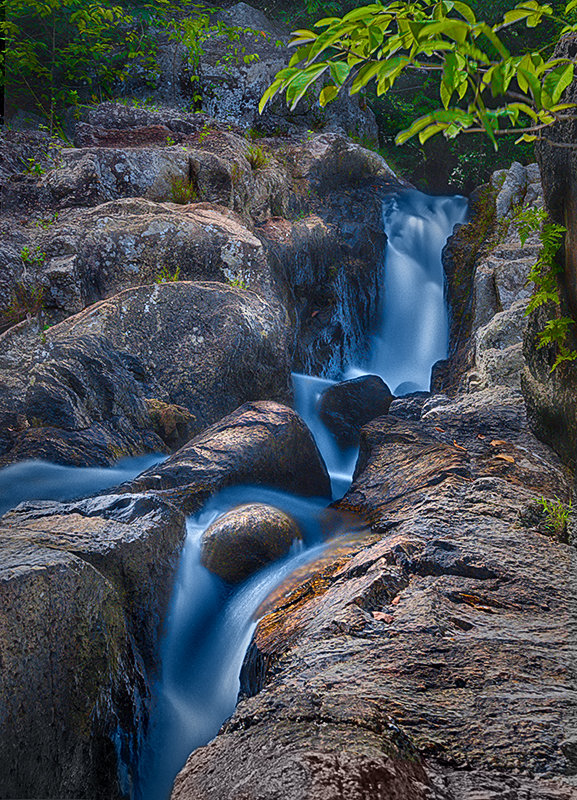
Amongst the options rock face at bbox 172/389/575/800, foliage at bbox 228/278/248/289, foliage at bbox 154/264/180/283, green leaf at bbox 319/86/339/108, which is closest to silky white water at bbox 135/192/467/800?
rock face at bbox 172/389/575/800

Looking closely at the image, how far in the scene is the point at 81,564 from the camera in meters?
2.62

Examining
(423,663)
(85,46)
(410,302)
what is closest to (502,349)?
(423,663)

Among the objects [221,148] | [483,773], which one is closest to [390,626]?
[483,773]

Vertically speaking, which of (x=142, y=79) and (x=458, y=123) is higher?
(x=142, y=79)

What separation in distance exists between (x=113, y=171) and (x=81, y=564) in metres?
6.86

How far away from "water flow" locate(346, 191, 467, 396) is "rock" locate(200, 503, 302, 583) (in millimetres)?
5361

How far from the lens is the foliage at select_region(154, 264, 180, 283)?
6.90 m

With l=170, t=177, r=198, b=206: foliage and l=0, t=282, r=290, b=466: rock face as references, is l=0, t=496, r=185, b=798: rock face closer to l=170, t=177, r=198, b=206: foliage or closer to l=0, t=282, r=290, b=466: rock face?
l=0, t=282, r=290, b=466: rock face

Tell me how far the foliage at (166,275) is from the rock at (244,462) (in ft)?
8.09

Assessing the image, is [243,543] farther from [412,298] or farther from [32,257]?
[412,298]

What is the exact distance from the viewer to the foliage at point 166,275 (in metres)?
6.90

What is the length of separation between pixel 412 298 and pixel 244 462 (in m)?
6.52

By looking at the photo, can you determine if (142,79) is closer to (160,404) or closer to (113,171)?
(113,171)

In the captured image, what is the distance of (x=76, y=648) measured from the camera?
247cm
